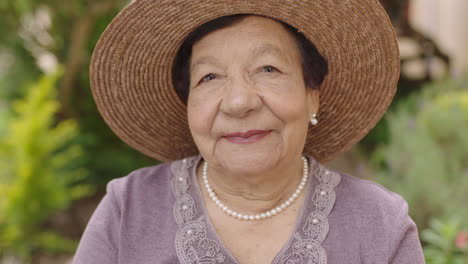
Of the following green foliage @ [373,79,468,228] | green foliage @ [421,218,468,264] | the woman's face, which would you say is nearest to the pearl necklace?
the woman's face

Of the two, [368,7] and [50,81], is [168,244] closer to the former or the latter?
[368,7]

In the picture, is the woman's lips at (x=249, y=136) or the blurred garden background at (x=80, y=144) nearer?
the woman's lips at (x=249, y=136)

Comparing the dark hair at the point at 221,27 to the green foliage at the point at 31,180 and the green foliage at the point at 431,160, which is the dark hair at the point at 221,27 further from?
the green foliage at the point at 31,180

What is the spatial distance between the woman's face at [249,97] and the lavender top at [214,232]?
234 mm

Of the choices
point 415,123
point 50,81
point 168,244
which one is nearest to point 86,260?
point 168,244

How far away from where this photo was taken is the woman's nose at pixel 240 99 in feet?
5.51

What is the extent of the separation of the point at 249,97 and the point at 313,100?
359mm

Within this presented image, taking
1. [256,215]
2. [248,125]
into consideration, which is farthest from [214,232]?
[248,125]

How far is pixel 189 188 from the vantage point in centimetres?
199

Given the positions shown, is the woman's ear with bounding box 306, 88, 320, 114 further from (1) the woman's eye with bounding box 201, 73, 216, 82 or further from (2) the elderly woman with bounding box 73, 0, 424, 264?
(1) the woman's eye with bounding box 201, 73, 216, 82

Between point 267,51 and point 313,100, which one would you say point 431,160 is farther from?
point 267,51

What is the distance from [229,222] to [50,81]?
2.61m

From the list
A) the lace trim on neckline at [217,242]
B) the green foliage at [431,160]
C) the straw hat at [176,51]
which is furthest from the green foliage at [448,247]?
the lace trim on neckline at [217,242]

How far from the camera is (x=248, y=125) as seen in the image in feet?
5.63
